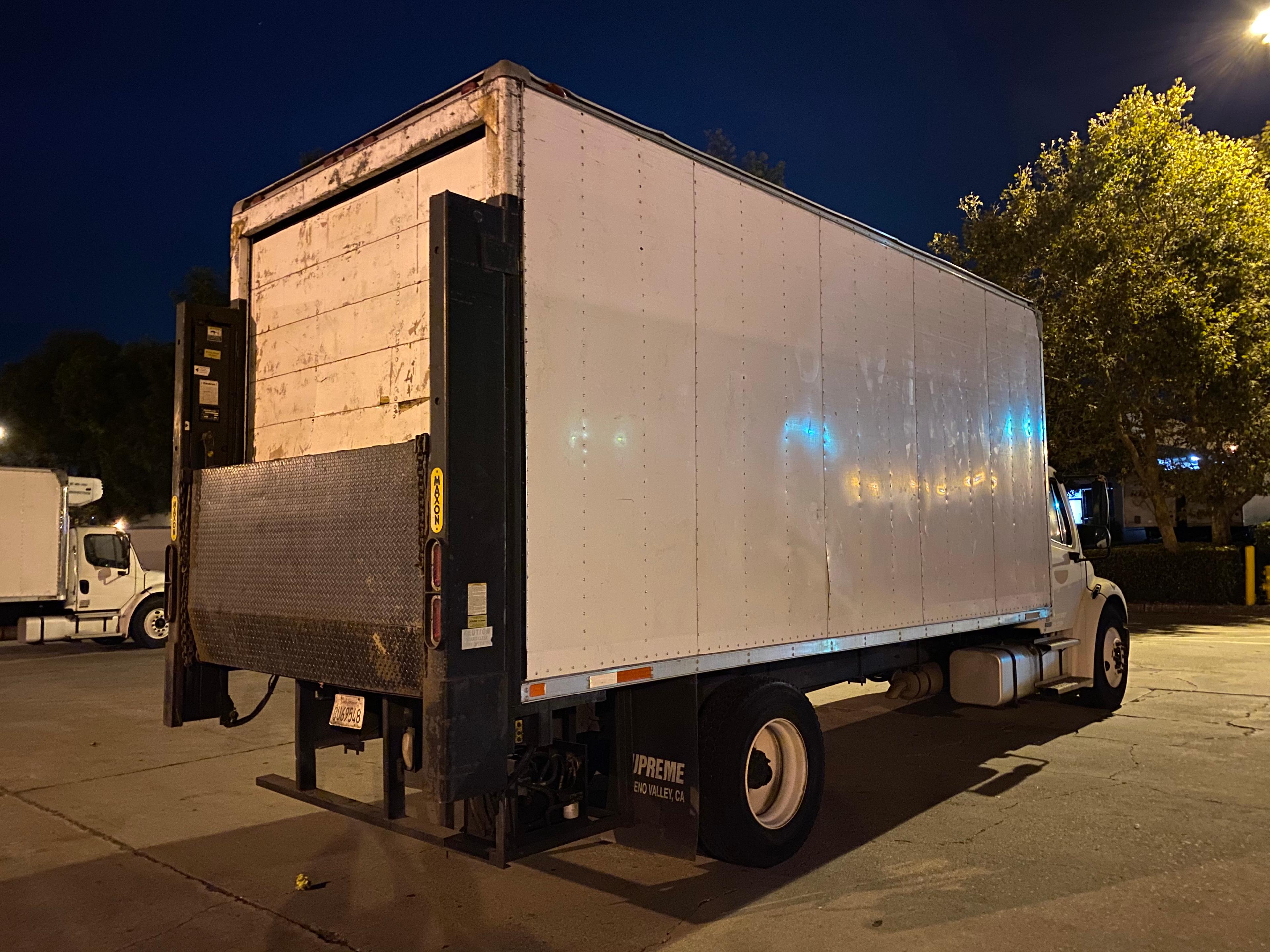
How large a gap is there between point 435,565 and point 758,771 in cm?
247

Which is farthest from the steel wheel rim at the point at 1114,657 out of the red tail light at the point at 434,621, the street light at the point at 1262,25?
the red tail light at the point at 434,621

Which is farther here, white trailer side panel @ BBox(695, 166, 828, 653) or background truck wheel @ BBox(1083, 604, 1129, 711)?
background truck wheel @ BBox(1083, 604, 1129, 711)

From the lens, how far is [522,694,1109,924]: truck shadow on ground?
5047 mm

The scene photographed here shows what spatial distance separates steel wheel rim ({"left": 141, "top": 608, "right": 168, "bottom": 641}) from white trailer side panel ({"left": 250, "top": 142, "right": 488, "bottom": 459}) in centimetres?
1424

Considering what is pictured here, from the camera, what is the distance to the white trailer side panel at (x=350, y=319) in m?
4.62

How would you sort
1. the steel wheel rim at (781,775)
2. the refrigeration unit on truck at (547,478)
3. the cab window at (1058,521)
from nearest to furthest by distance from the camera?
the refrigeration unit on truck at (547,478) < the steel wheel rim at (781,775) < the cab window at (1058,521)

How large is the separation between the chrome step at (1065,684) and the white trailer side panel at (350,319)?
6.71m

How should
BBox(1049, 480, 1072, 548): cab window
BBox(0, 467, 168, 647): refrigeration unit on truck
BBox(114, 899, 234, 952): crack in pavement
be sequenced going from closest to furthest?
BBox(114, 899, 234, 952): crack in pavement < BBox(1049, 480, 1072, 548): cab window < BBox(0, 467, 168, 647): refrigeration unit on truck

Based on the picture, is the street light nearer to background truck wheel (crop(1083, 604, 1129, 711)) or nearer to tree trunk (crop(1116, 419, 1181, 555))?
background truck wheel (crop(1083, 604, 1129, 711))

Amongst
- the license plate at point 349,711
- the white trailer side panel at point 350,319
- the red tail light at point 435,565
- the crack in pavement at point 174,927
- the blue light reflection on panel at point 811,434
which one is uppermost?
the white trailer side panel at point 350,319

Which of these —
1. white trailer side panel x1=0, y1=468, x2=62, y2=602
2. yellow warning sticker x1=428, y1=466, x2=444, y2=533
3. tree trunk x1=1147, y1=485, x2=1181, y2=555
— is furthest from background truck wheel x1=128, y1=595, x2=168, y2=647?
tree trunk x1=1147, y1=485, x2=1181, y2=555

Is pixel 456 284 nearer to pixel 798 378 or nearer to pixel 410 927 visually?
pixel 798 378

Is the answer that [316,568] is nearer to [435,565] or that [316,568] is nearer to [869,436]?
[435,565]

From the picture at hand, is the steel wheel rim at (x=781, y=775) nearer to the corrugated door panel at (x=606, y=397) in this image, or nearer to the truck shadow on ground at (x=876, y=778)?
the truck shadow on ground at (x=876, y=778)
